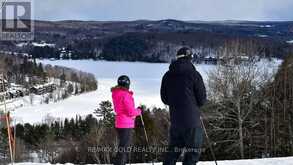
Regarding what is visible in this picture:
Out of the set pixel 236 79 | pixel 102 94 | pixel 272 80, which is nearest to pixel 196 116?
pixel 236 79

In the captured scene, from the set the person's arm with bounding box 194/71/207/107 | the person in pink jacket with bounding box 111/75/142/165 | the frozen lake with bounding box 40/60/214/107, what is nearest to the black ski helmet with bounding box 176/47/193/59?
the person's arm with bounding box 194/71/207/107

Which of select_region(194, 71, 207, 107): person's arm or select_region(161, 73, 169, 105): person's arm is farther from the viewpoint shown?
select_region(161, 73, 169, 105): person's arm

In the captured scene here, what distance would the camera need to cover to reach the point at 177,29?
160000 millimetres

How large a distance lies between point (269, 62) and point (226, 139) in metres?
6.48

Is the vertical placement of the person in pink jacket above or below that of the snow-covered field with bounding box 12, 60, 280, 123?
above

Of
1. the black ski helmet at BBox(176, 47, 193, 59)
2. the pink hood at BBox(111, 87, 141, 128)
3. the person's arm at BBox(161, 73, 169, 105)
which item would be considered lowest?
the pink hood at BBox(111, 87, 141, 128)

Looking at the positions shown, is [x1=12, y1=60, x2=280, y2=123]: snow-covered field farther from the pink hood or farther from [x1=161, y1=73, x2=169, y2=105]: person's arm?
[x1=161, y1=73, x2=169, y2=105]: person's arm

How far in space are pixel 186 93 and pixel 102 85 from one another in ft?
490

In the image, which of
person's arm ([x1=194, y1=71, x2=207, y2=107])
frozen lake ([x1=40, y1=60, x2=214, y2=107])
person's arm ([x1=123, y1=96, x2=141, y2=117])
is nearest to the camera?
person's arm ([x1=194, y1=71, x2=207, y2=107])

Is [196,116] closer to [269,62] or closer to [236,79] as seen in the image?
[236,79]

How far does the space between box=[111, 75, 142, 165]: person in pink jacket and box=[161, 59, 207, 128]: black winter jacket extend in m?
1.19

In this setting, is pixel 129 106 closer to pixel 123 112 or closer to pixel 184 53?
pixel 123 112

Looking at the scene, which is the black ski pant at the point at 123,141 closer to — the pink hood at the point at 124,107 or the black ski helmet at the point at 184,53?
the pink hood at the point at 124,107

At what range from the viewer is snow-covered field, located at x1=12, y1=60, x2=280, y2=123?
113500 mm
